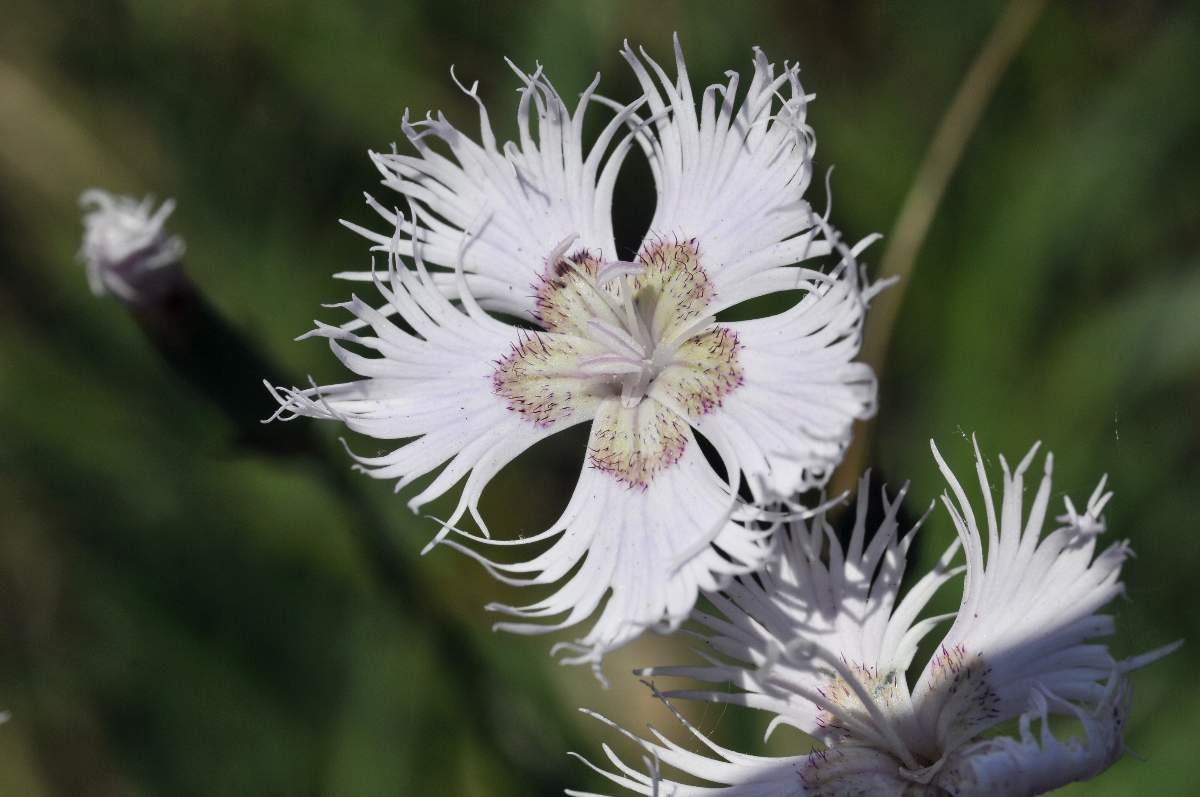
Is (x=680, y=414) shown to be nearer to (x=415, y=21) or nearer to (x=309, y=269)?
(x=309, y=269)

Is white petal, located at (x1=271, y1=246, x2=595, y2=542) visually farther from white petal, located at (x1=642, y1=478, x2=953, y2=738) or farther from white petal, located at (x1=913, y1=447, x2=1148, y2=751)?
white petal, located at (x1=913, y1=447, x2=1148, y2=751)

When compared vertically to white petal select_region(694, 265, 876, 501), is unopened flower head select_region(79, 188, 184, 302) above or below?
above

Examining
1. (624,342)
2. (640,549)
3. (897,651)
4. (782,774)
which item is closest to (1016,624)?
(897,651)

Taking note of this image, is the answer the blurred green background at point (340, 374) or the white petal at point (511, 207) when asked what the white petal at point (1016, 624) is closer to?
the blurred green background at point (340, 374)

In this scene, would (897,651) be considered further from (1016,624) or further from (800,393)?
(800,393)

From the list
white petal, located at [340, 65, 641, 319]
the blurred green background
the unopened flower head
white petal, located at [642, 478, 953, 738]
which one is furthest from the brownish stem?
the unopened flower head

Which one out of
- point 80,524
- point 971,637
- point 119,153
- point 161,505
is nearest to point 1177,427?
point 971,637

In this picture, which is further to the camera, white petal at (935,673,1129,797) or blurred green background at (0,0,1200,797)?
blurred green background at (0,0,1200,797)
